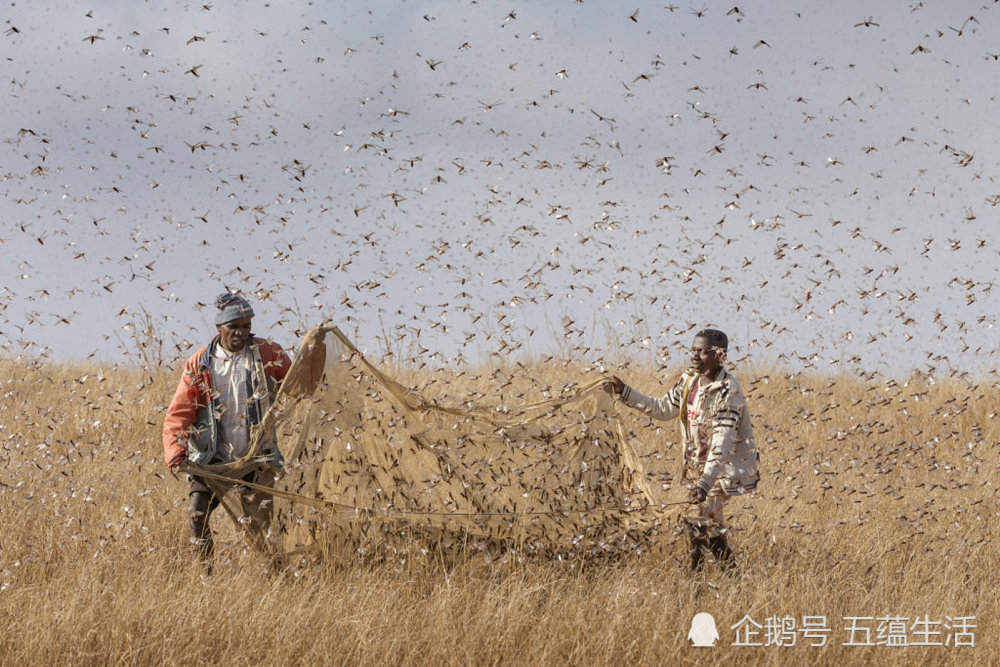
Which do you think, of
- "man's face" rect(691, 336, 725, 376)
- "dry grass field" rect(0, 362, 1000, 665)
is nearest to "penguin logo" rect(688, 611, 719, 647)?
"dry grass field" rect(0, 362, 1000, 665)

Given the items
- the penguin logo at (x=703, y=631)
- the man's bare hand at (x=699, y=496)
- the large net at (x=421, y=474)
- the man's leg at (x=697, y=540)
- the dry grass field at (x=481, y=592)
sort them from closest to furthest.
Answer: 1. the dry grass field at (x=481, y=592)
2. the penguin logo at (x=703, y=631)
3. the large net at (x=421, y=474)
4. the man's bare hand at (x=699, y=496)
5. the man's leg at (x=697, y=540)

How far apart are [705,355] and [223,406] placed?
3.12 meters

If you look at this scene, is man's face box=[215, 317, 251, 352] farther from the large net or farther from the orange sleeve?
the large net

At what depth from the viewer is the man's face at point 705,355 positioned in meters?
5.89

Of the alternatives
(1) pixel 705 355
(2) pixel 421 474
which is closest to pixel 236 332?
(2) pixel 421 474

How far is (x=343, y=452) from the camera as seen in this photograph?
591cm

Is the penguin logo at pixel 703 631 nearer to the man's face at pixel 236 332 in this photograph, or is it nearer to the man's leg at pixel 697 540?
the man's leg at pixel 697 540

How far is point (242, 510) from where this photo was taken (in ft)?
18.4

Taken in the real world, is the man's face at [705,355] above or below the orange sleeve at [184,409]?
above

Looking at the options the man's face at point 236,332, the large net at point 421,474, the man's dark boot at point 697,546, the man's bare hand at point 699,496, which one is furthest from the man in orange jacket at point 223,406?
the man's dark boot at point 697,546

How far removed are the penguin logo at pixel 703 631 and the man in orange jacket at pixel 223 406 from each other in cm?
269

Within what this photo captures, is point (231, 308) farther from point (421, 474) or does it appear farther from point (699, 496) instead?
point (699, 496)

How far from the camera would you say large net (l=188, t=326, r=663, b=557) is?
556 cm

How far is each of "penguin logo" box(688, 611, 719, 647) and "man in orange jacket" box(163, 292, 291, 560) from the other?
269 cm
